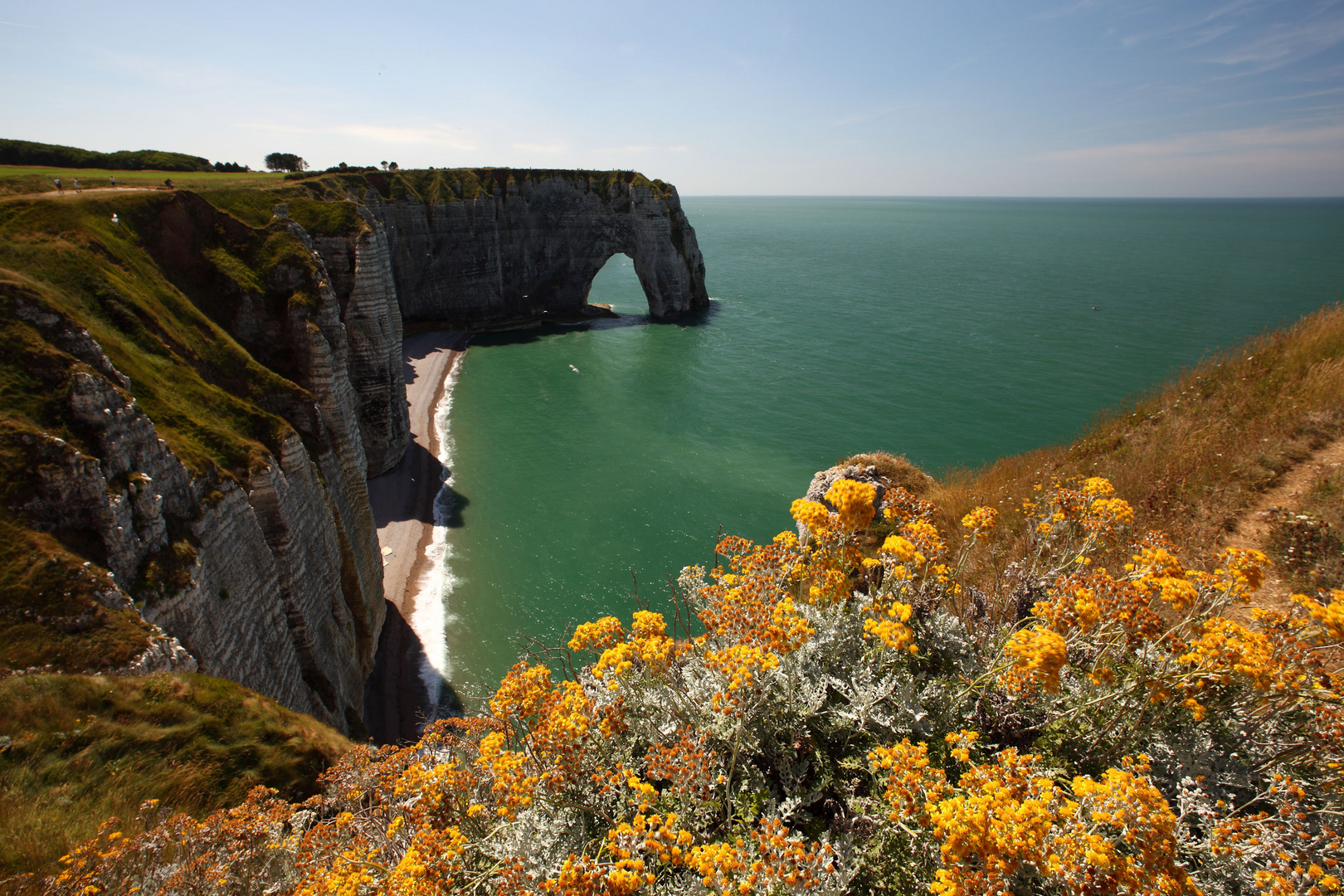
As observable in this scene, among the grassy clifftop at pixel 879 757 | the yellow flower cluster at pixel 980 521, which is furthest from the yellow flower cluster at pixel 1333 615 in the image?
the yellow flower cluster at pixel 980 521

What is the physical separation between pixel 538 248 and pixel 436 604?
52053 millimetres

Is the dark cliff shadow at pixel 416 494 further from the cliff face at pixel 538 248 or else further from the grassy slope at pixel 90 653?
the cliff face at pixel 538 248

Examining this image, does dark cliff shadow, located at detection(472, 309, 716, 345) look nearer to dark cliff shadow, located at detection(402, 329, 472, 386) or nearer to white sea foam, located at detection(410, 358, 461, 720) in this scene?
dark cliff shadow, located at detection(402, 329, 472, 386)

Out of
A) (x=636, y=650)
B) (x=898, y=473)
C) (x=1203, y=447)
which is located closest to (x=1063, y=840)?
(x=636, y=650)

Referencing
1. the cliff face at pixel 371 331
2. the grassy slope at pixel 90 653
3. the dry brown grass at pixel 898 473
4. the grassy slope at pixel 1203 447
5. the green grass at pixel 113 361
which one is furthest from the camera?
the cliff face at pixel 371 331

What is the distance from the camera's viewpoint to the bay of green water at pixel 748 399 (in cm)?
2677

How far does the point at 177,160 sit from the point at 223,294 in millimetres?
39025

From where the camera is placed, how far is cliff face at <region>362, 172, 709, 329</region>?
59.6 m

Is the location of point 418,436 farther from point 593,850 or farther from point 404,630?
point 593,850

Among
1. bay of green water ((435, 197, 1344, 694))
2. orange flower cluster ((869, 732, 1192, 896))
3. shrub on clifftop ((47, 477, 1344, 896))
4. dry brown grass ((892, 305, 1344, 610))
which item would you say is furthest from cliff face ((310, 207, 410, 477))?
orange flower cluster ((869, 732, 1192, 896))

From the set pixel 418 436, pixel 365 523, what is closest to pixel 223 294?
pixel 365 523

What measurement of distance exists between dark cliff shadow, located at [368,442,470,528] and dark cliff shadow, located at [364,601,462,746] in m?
8.31

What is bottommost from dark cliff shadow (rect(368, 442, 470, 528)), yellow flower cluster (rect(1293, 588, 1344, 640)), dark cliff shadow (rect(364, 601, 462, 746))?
dark cliff shadow (rect(364, 601, 462, 746))

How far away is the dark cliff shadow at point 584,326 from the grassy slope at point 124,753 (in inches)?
2123
